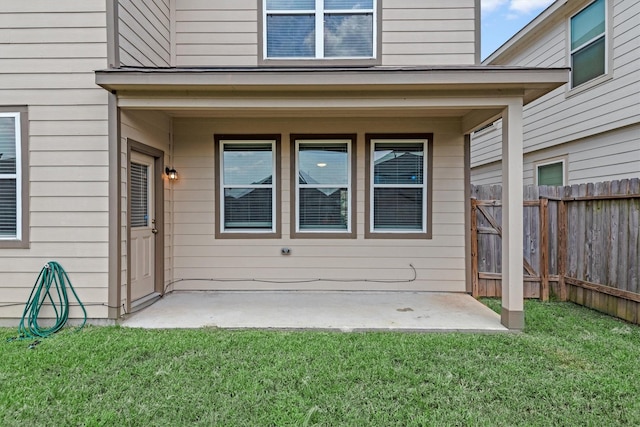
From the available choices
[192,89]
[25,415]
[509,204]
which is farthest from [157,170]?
[509,204]

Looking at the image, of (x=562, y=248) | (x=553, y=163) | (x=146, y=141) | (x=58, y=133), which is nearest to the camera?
(x=58, y=133)

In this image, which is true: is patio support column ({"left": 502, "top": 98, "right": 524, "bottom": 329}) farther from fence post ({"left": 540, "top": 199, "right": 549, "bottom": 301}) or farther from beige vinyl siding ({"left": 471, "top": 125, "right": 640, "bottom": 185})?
beige vinyl siding ({"left": 471, "top": 125, "right": 640, "bottom": 185})

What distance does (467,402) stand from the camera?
7.88 ft

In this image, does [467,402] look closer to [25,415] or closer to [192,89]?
[25,415]

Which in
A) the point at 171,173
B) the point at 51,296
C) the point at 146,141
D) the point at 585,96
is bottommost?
the point at 51,296

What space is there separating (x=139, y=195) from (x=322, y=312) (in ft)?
9.57

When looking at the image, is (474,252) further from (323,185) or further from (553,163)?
(553,163)

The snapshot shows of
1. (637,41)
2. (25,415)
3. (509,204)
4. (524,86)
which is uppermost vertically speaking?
(637,41)

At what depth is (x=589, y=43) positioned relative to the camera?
599 cm

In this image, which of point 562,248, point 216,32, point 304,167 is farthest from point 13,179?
point 562,248

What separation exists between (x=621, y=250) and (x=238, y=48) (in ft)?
19.6

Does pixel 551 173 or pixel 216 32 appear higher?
pixel 216 32

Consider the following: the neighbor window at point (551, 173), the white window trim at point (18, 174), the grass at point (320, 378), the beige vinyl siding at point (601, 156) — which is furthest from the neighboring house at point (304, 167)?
the neighbor window at point (551, 173)

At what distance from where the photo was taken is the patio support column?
3.78 meters
